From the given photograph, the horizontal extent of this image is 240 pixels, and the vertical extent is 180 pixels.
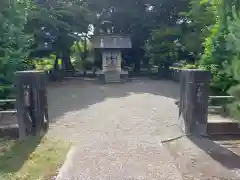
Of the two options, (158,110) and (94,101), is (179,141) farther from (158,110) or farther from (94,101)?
(94,101)

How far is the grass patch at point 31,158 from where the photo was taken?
13.9 ft

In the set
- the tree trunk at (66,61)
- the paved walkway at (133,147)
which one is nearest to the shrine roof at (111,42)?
the tree trunk at (66,61)

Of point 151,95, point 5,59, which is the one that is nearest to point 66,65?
point 151,95

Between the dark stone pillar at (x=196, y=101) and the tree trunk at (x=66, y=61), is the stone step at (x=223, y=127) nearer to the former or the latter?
the dark stone pillar at (x=196, y=101)

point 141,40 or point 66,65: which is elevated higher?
point 141,40

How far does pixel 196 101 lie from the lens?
19.9 feet

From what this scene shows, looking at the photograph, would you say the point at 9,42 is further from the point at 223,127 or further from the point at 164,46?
the point at 164,46

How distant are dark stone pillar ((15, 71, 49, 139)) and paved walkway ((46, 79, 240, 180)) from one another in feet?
1.80

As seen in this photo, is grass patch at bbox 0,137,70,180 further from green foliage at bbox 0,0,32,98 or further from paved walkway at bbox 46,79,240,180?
green foliage at bbox 0,0,32,98

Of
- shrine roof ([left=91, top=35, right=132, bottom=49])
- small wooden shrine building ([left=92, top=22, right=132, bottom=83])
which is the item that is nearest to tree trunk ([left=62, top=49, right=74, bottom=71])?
shrine roof ([left=91, top=35, right=132, bottom=49])

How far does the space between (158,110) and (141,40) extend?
14408 mm

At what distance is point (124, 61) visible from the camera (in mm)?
24203

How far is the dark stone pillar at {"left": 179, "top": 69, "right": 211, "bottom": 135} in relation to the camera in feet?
19.6

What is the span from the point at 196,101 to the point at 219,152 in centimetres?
129
